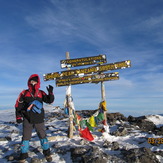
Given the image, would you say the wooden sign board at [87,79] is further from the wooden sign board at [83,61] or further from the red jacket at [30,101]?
the red jacket at [30,101]

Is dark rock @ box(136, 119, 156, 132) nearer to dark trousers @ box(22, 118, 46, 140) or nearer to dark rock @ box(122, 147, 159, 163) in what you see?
dark rock @ box(122, 147, 159, 163)

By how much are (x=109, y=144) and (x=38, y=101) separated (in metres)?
3.24

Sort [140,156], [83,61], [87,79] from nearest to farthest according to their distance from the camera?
[140,156]
[87,79]
[83,61]

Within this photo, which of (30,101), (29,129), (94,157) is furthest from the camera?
(30,101)

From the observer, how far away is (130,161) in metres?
5.55

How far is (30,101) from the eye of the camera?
6.20 m

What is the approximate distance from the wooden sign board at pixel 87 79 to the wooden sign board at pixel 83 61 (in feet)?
2.14

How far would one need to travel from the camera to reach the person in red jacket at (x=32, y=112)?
234 inches

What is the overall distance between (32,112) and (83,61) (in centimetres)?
395

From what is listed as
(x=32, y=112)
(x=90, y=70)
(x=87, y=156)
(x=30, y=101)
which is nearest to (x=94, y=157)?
(x=87, y=156)

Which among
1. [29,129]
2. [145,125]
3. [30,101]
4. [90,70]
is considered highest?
[90,70]

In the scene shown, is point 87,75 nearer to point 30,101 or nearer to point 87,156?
point 30,101

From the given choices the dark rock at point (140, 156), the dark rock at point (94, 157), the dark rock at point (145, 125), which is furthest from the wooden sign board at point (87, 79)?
the dark rock at point (145, 125)

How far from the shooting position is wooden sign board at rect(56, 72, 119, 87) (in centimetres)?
876
